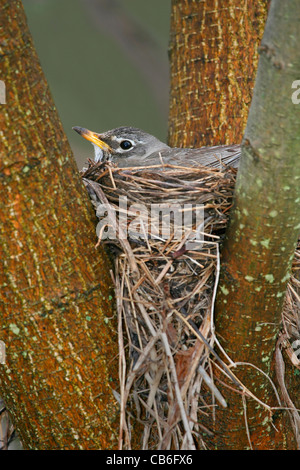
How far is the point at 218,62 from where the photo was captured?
10.3ft

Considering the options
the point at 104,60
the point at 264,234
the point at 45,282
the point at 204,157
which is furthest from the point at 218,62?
the point at 104,60

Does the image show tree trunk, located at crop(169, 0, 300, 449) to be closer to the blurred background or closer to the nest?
the nest

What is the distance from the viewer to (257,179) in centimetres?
172

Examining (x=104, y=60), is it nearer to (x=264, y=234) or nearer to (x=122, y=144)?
(x=122, y=144)

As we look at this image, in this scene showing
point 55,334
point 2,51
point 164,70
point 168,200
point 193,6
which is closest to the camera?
point 2,51

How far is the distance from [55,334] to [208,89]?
6.28ft

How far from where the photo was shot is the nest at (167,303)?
1.90 meters

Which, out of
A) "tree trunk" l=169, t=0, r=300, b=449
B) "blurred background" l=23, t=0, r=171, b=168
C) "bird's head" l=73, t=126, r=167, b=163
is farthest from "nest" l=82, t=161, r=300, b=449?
"blurred background" l=23, t=0, r=171, b=168

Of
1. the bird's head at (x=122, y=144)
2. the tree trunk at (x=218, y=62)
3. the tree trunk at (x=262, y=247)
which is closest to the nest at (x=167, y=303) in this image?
the tree trunk at (x=262, y=247)

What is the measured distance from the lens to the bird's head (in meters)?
3.54

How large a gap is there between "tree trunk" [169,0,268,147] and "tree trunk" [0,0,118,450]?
1503 mm

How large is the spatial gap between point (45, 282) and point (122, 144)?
1.95 meters

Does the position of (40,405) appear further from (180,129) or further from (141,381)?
(180,129)

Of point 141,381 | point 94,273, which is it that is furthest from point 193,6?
point 141,381
